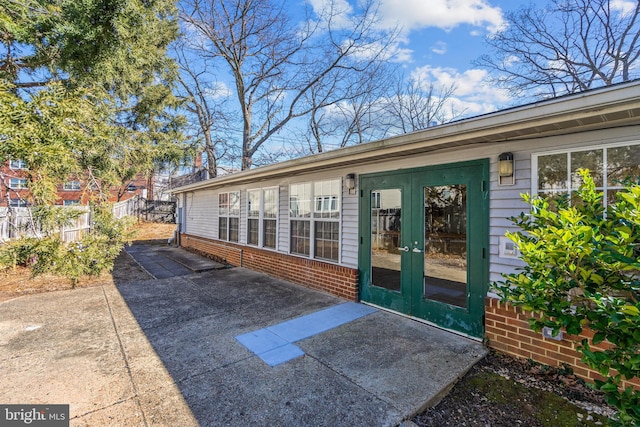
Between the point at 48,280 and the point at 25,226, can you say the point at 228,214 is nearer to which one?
the point at 48,280

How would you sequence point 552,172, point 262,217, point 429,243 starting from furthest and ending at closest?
point 262,217, point 429,243, point 552,172

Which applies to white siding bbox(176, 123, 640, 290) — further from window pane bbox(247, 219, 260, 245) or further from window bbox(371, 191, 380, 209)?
window pane bbox(247, 219, 260, 245)

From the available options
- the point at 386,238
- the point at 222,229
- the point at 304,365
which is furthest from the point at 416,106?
the point at 304,365

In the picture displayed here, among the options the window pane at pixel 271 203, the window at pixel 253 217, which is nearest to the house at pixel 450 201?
the window pane at pixel 271 203

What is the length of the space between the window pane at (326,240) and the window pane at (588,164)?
11.0 ft

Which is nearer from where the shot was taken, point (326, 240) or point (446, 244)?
point (446, 244)

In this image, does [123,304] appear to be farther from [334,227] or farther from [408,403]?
[408,403]

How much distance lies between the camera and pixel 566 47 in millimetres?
11852

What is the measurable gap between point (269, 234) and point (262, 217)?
48 cm

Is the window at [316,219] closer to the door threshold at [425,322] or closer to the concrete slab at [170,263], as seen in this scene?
the door threshold at [425,322]

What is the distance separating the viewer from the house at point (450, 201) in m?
2.70

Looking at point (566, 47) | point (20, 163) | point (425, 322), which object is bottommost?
point (425, 322)

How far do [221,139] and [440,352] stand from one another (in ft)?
54.5

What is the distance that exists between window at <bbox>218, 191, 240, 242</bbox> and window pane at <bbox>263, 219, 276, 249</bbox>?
1.49 m
